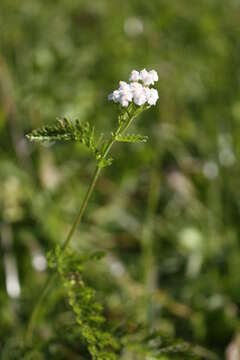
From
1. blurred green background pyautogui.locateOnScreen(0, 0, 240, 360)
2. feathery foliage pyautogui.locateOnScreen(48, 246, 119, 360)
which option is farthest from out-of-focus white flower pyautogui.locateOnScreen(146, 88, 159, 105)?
blurred green background pyautogui.locateOnScreen(0, 0, 240, 360)

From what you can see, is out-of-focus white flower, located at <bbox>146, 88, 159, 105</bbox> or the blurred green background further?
the blurred green background

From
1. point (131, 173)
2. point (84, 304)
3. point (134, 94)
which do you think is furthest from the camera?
point (131, 173)

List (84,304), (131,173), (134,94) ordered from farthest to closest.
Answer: (131,173), (84,304), (134,94)

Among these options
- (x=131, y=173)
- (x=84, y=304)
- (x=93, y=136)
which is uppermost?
(x=131, y=173)

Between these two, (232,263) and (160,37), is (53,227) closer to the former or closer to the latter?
(232,263)

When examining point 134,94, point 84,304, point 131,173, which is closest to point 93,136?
point 134,94

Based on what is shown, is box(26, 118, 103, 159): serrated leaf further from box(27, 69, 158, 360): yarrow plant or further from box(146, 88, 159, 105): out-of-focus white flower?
box(146, 88, 159, 105): out-of-focus white flower

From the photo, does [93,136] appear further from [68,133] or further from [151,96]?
[151,96]

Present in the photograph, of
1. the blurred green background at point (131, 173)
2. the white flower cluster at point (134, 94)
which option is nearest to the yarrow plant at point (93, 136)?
the white flower cluster at point (134, 94)

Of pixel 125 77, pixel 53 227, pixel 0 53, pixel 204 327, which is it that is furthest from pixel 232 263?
pixel 0 53
